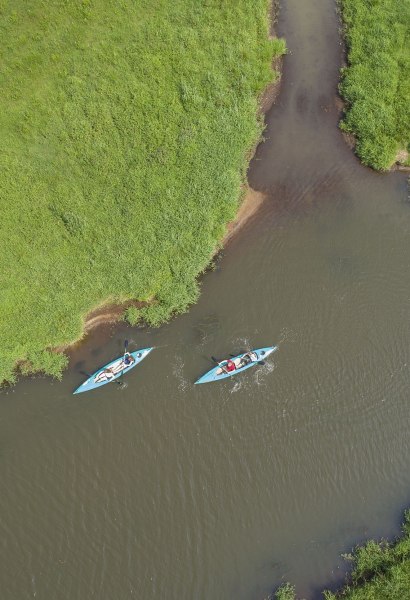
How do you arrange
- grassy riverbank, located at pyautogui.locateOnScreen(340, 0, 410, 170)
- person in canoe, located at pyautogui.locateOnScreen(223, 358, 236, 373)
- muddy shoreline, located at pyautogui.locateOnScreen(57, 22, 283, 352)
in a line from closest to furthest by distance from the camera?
person in canoe, located at pyautogui.locateOnScreen(223, 358, 236, 373) → muddy shoreline, located at pyautogui.locateOnScreen(57, 22, 283, 352) → grassy riverbank, located at pyautogui.locateOnScreen(340, 0, 410, 170)

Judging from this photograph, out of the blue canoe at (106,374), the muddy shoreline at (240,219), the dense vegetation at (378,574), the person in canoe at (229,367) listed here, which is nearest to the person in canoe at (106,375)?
the blue canoe at (106,374)

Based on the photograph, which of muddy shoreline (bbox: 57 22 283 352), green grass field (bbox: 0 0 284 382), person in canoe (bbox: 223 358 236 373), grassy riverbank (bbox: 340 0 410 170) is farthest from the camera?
grassy riverbank (bbox: 340 0 410 170)

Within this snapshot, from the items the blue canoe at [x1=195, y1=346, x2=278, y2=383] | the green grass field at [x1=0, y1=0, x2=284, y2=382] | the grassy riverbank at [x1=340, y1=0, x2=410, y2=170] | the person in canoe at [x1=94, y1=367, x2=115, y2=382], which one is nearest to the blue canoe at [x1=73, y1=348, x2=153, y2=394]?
the person in canoe at [x1=94, y1=367, x2=115, y2=382]

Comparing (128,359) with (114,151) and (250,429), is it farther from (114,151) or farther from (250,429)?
(114,151)

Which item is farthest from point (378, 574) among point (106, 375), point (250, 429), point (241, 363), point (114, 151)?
point (114, 151)

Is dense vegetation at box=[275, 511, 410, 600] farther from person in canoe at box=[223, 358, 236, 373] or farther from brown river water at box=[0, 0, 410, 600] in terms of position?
person in canoe at box=[223, 358, 236, 373]

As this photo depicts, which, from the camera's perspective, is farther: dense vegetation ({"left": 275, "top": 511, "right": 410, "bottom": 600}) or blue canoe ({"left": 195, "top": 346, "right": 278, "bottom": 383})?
blue canoe ({"left": 195, "top": 346, "right": 278, "bottom": 383})

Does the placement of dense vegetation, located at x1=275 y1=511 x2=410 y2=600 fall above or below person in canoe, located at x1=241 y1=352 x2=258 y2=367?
below

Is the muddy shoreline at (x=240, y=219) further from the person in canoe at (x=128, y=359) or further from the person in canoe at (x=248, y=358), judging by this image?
the person in canoe at (x=248, y=358)
